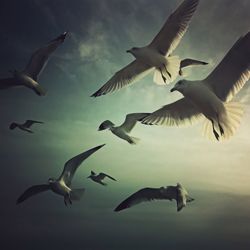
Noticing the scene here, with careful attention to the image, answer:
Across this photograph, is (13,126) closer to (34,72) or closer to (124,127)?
(34,72)

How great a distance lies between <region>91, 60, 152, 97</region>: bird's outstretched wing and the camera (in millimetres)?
4254

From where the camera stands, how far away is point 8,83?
4.76 m

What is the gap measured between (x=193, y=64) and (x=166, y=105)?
50 centimetres

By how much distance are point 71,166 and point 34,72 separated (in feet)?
3.27

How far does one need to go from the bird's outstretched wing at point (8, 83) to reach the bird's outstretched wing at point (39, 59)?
21 centimetres

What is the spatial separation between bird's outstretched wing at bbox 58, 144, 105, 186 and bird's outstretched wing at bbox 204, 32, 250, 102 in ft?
5.39

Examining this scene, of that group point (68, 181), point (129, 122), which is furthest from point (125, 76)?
point (68, 181)

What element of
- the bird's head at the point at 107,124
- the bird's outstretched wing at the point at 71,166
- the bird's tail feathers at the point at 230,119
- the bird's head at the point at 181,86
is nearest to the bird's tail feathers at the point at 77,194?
the bird's outstretched wing at the point at 71,166

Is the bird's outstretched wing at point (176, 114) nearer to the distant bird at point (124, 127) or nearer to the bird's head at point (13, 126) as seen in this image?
the distant bird at point (124, 127)

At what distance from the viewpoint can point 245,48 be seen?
2.96 meters

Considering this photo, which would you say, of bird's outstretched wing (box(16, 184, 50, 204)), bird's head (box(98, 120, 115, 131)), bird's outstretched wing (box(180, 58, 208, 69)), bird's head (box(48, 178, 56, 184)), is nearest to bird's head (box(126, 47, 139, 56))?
bird's outstretched wing (box(180, 58, 208, 69))

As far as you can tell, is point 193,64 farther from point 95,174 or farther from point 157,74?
point 95,174

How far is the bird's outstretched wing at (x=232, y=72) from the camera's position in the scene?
298 centimetres

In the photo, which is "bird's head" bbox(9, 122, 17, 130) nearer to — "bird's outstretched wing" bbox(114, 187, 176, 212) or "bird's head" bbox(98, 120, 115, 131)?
"bird's head" bbox(98, 120, 115, 131)
